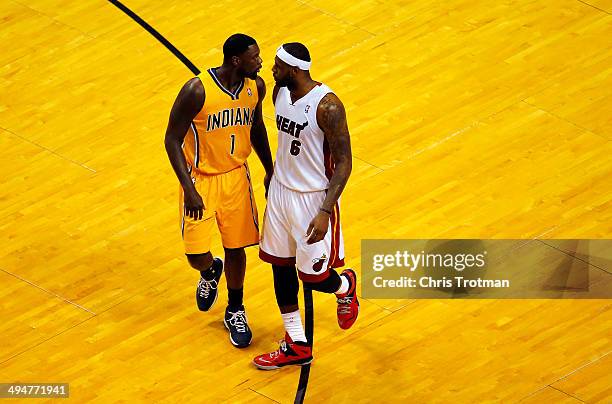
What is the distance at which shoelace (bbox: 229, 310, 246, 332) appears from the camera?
8.48m

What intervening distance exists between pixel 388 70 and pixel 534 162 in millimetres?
1567

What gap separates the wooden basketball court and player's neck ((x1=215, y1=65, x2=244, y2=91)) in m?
1.48

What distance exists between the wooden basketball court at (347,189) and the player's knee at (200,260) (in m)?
0.42

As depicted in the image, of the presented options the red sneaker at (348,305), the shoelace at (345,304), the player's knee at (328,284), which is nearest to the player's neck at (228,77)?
the player's knee at (328,284)

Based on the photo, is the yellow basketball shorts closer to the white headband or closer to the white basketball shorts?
the white basketball shorts

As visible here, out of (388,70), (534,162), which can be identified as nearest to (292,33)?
(388,70)

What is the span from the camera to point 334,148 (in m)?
7.65

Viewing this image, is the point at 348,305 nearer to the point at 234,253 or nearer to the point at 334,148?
the point at 234,253

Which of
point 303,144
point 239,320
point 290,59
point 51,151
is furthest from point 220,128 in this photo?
point 51,151

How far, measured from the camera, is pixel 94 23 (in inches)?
458

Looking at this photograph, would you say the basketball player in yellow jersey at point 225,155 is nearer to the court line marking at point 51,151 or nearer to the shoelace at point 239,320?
the shoelace at point 239,320

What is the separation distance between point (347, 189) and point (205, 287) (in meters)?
1.48

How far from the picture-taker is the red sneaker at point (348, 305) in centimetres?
834

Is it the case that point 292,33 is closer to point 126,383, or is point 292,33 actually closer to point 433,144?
point 433,144
